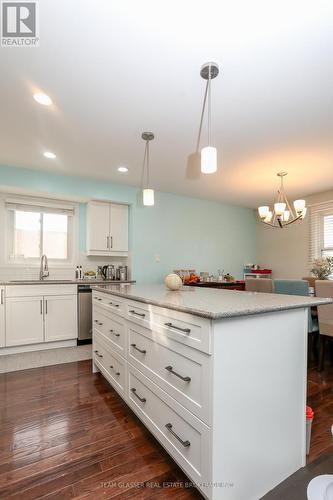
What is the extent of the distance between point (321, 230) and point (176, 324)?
4468 millimetres

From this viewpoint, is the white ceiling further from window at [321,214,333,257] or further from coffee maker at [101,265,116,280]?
coffee maker at [101,265,116,280]

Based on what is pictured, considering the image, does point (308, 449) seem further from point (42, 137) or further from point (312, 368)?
point (42, 137)

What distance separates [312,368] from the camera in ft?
9.66

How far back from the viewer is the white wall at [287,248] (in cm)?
489

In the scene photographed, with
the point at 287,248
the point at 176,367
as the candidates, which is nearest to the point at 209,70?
the point at 176,367

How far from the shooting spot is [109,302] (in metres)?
2.30

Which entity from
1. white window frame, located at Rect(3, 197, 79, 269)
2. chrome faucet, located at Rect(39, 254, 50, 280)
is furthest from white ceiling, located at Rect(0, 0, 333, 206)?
chrome faucet, located at Rect(39, 254, 50, 280)

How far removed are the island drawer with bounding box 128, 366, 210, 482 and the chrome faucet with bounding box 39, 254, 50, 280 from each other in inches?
118

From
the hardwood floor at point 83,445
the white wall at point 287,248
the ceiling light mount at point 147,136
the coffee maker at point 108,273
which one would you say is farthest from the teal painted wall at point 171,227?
the hardwood floor at point 83,445

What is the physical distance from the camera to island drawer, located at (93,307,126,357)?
2.01 meters

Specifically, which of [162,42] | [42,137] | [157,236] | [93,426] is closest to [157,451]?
[93,426]

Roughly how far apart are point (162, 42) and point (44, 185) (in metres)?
2.89

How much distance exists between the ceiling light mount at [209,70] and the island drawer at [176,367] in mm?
1799

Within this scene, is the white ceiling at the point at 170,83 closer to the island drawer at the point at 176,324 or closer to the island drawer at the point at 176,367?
the island drawer at the point at 176,324
